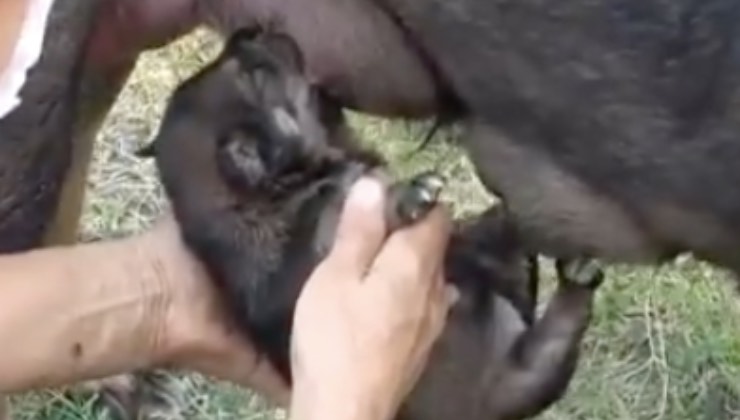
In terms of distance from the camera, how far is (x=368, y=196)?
2023 millimetres

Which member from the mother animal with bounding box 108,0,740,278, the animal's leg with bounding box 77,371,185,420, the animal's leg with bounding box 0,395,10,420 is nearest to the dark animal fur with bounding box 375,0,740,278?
the mother animal with bounding box 108,0,740,278

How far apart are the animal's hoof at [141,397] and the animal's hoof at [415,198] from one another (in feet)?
2.08

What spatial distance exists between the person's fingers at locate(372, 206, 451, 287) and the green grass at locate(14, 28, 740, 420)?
45 centimetres

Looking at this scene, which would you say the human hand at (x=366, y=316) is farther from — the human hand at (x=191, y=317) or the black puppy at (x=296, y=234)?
the human hand at (x=191, y=317)

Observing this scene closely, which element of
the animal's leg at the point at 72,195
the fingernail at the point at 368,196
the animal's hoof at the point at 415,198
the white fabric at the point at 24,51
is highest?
the white fabric at the point at 24,51

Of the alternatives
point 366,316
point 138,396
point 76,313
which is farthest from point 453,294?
point 138,396

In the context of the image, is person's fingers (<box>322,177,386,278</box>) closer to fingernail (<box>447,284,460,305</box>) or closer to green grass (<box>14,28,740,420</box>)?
fingernail (<box>447,284,460,305</box>)

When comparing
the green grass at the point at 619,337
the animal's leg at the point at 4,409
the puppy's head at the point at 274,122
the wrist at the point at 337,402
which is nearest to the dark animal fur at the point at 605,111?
the puppy's head at the point at 274,122

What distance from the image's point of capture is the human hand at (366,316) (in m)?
1.93

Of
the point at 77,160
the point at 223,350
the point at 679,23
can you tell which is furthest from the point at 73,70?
the point at 679,23

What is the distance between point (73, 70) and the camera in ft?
7.00

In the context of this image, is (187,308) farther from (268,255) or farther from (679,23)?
(679,23)

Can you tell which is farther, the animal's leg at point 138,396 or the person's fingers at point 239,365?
the animal's leg at point 138,396

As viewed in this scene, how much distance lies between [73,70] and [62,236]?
243 millimetres
